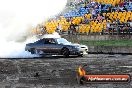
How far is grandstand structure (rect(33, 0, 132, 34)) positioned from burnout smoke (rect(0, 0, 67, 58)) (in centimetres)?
463

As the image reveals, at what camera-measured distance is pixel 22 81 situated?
1595 cm

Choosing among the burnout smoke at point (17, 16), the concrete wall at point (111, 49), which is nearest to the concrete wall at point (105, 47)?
the concrete wall at point (111, 49)

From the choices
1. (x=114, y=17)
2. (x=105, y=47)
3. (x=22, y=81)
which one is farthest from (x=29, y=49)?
(x=22, y=81)

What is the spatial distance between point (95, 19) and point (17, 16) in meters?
9.42

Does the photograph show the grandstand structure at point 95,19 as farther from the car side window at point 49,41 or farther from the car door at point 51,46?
the car door at point 51,46

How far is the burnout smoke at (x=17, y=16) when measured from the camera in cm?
3228

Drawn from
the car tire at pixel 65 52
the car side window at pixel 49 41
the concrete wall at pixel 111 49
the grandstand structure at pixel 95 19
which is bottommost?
the concrete wall at pixel 111 49

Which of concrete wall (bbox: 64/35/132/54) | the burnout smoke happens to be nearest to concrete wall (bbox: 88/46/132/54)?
concrete wall (bbox: 64/35/132/54)

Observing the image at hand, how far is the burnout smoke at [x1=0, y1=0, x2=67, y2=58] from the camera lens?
32.3 m

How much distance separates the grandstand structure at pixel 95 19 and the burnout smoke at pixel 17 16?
182 inches

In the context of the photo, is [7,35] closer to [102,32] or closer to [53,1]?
[53,1]

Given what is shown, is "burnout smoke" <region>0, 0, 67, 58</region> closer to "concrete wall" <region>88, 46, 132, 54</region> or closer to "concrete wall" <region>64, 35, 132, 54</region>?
"concrete wall" <region>64, 35, 132, 54</region>

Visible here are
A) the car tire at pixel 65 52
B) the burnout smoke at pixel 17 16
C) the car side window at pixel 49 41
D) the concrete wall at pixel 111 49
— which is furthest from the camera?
the concrete wall at pixel 111 49

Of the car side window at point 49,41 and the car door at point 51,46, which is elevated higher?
the car side window at point 49,41
